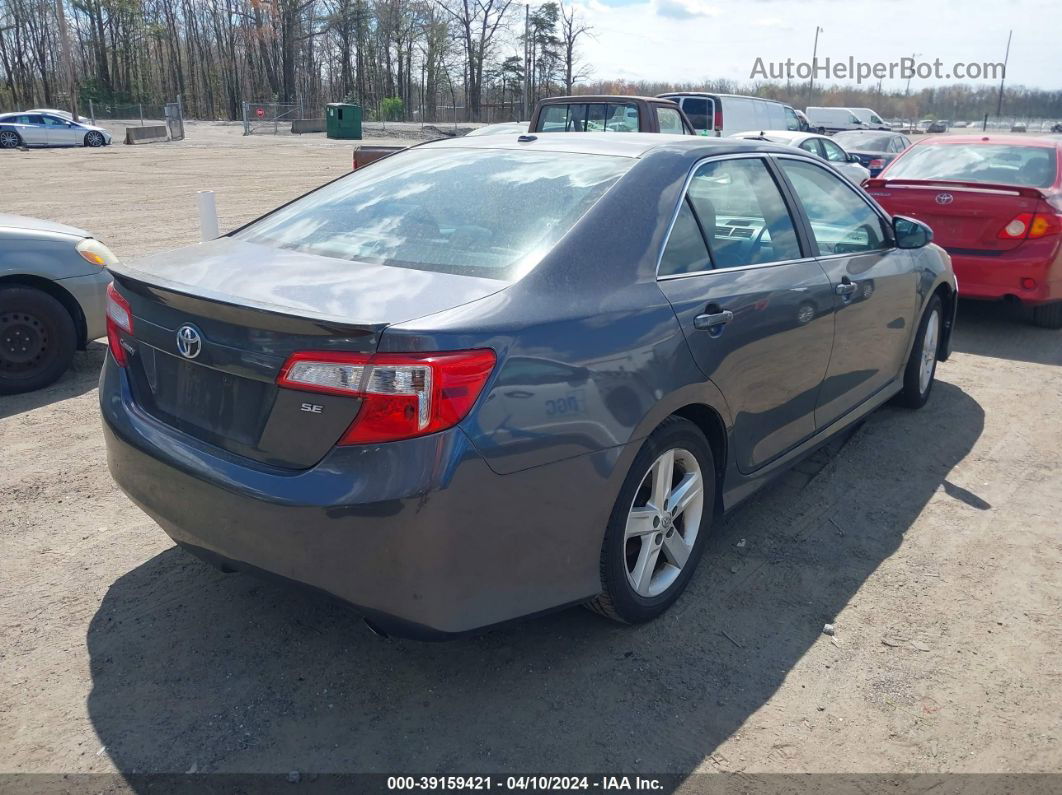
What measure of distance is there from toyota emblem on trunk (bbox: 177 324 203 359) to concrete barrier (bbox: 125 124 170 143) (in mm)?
41136

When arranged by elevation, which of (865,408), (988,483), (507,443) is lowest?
(988,483)

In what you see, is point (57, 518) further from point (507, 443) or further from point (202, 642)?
point (507, 443)

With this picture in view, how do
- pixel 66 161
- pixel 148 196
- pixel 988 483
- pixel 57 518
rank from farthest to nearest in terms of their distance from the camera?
pixel 66 161
pixel 148 196
pixel 988 483
pixel 57 518

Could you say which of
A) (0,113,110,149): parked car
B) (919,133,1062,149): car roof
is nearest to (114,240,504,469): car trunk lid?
(919,133,1062,149): car roof

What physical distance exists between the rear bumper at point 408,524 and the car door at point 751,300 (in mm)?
782

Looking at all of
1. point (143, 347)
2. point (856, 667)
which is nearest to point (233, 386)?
point (143, 347)

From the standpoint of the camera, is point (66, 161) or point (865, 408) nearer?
point (865, 408)

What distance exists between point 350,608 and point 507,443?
66 centimetres

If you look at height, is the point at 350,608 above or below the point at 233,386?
below

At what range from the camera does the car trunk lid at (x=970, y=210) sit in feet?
24.1

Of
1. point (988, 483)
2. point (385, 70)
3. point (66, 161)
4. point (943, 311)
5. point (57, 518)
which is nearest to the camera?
point (57, 518)

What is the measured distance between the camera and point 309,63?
78.6 metres

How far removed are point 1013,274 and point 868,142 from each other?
13.2 meters

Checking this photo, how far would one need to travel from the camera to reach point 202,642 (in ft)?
10.2
